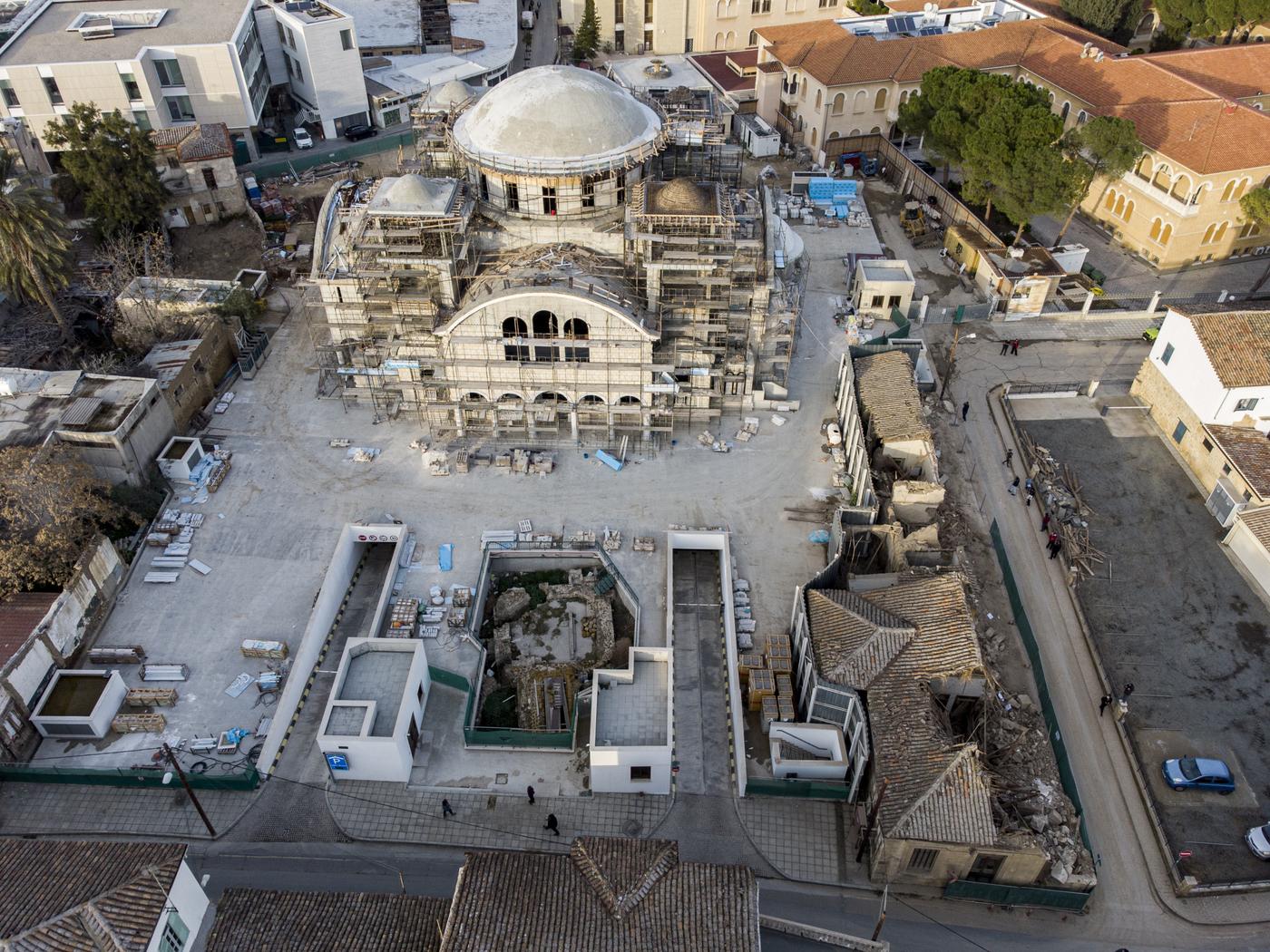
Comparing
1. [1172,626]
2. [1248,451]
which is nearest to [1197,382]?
[1248,451]

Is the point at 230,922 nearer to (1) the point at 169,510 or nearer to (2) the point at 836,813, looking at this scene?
(2) the point at 836,813

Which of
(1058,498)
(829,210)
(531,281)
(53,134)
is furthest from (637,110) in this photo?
(53,134)

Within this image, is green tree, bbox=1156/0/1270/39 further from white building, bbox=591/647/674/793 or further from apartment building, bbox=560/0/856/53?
white building, bbox=591/647/674/793

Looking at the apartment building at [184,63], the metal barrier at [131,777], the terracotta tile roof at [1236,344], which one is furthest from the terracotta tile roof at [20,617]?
the terracotta tile roof at [1236,344]

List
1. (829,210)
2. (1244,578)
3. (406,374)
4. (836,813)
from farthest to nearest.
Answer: (829,210) → (406,374) → (1244,578) → (836,813)

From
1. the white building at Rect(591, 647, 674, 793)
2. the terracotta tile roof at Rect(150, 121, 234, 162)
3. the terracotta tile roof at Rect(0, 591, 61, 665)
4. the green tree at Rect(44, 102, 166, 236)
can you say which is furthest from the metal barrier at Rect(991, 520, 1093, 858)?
the terracotta tile roof at Rect(150, 121, 234, 162)

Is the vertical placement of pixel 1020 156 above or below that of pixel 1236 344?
above

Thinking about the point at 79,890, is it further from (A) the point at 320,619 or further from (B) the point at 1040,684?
(B) the point at 1040,684
